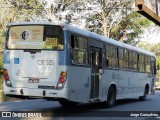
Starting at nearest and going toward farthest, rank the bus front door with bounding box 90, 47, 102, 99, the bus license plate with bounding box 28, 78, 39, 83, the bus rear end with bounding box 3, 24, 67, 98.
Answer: the bus rear end with bounding box 3, 24, 67, 98 < the bus license plate with bounding box 28, 78, 39, 83 < the bus front door with bounding box 90, 47, 102, 99

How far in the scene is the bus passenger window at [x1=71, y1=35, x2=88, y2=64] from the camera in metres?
14.6

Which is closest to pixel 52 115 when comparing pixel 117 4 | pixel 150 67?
pixel 150 67

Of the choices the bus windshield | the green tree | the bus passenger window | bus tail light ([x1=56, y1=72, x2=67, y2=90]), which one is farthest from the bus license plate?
the green tree

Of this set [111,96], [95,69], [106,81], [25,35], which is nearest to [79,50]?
[95,69]

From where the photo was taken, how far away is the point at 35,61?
1442cm

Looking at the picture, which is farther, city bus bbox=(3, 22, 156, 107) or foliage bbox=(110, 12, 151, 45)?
foliage bbox=(110, 12, 151, 45)

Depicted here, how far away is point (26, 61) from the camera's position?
47.7 ft

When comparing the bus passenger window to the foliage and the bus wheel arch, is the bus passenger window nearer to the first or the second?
the bus wheel arch

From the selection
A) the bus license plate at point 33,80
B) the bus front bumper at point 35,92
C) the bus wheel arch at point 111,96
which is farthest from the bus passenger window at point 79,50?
the bus wheel arch at point 111,96

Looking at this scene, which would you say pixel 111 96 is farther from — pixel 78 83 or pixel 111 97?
pixel 78 83

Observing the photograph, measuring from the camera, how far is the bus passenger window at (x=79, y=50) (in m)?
14.6

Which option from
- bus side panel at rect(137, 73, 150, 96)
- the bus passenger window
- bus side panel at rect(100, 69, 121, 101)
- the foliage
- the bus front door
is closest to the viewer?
the bus passenger window

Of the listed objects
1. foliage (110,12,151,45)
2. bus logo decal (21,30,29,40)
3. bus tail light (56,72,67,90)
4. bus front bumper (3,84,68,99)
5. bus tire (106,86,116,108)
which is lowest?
bus tire (106,86,116,108)

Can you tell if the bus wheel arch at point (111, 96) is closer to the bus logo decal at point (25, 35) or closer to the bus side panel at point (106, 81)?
the bus side panel at point (106, 81)
